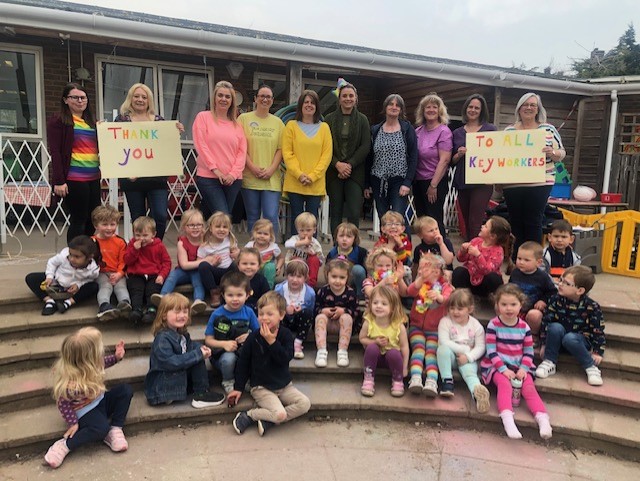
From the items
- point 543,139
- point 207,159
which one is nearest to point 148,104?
point 207,159

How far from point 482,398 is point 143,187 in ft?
10.5

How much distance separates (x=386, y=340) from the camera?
335cm

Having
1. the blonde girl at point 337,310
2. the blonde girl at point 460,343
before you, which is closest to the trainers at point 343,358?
the blonde girl at point 337,310

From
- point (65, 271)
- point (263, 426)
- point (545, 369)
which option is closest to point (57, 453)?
point (263, 426)

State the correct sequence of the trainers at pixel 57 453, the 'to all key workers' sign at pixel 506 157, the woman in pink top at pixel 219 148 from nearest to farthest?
the trainers at pixel 57 453 → the 'to all key workers' sign at pixel 506 157 → the woman in pink top at pixel 219 148

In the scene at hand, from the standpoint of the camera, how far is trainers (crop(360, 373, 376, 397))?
331 cm

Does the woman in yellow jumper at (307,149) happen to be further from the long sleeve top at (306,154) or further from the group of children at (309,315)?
the group of children at (309,315)

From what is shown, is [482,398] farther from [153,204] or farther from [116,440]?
[153,204]

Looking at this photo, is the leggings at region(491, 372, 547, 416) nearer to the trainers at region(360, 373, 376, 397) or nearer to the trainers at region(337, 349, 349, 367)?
the trainers at region(360, 373, 376, 397)

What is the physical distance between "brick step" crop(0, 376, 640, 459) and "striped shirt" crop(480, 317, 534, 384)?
247 mm

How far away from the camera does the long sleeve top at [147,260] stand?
3814 mm

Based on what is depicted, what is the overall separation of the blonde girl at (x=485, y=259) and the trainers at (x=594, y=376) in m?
0.88

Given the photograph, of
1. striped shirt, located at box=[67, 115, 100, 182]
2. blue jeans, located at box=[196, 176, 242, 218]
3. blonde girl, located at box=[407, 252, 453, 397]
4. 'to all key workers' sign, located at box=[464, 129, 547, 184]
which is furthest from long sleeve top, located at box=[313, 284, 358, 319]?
striped shirt, located at box=[67, 115, 100, 182]

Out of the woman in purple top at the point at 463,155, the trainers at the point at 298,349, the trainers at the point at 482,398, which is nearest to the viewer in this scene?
the trainers at the point at 482,398
